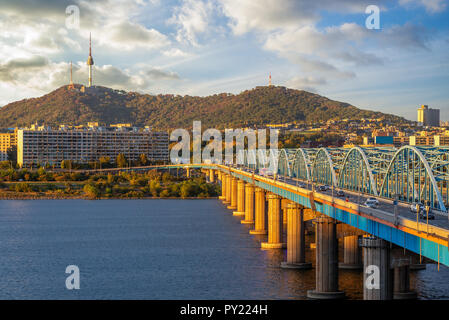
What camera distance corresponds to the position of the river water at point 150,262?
50156 mm

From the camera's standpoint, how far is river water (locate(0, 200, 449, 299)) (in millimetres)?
50156

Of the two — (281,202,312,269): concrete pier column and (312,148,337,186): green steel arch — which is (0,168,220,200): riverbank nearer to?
(312,148,337,186): green steel arch

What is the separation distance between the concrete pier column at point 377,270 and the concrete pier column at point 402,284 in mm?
9230

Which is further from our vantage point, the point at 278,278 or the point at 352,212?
the point at 278,278

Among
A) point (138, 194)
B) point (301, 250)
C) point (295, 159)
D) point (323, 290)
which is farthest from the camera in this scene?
point (138, 194)

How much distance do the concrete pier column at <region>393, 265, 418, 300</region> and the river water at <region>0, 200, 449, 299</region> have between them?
225cm

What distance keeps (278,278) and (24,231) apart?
47.9 meters

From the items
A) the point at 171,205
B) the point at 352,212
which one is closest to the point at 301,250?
the point at 352,212

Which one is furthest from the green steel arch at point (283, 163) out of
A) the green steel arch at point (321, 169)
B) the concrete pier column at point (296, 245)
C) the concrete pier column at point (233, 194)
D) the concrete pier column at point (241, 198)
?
the concrete pier column at point (296, 245)

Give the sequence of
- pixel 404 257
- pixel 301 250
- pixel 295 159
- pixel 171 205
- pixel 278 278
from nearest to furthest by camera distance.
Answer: pixel 404 257, pixel 278 278, pixel 301 250, pixel 295 159, pixel 171 205

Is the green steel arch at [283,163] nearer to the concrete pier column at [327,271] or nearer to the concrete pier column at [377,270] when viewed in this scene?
the concrete pier column at [327,271]
